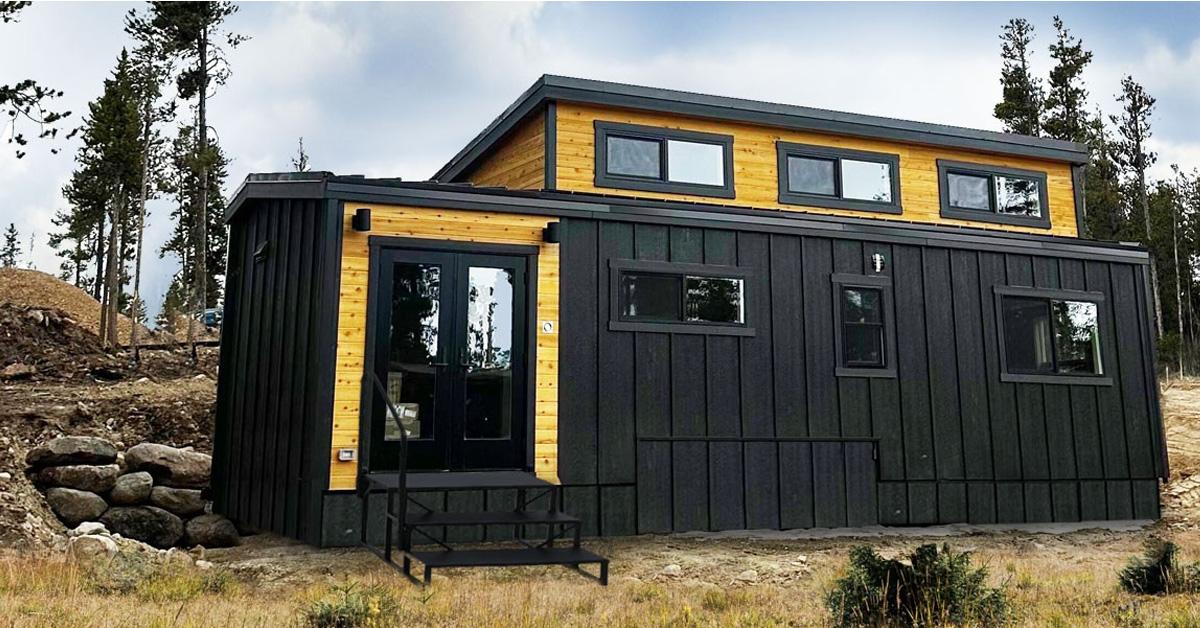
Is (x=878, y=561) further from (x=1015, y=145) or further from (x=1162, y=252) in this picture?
(x=1162, y=252)

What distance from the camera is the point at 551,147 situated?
35.8ft

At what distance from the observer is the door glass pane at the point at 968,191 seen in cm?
1287

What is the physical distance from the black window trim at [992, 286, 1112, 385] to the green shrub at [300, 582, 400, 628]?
8.83m

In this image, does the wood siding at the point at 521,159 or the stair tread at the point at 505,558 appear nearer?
the stair tread at the point at 505,558

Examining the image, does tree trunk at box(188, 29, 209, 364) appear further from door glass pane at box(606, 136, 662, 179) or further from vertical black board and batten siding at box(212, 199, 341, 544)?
door glass pane at box(606, 136, 662, 179)

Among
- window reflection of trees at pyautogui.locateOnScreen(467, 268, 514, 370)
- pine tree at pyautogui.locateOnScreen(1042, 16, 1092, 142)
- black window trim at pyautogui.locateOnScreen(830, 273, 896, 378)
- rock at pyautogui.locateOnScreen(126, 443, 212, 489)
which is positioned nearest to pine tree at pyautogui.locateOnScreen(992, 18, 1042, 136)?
pine tree at pyautogui.locateOnScreen(1042, 16, 1092, 142)

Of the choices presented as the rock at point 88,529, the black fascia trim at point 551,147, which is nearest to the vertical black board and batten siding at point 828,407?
the black fascia trim at point 551,147

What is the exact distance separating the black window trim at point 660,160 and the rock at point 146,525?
21.1 feet

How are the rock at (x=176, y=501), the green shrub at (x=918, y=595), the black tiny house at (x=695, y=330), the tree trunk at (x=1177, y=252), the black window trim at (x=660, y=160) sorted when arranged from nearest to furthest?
the green shrub at (x=918, y=595) → the black tiny house at (x=695, y=330) → the rock at (x=176, y=501) → the black window trim at (x=660, y=160) → the tree trunk at (x=1177, y=252)

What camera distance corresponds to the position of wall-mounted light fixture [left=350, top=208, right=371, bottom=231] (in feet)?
28.9

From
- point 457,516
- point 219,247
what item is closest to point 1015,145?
point 457,516

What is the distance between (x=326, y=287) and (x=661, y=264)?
3642mm

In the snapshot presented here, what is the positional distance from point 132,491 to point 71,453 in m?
1.10

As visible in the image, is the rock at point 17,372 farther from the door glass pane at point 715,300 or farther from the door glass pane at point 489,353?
the door glass pane at point 715,300
